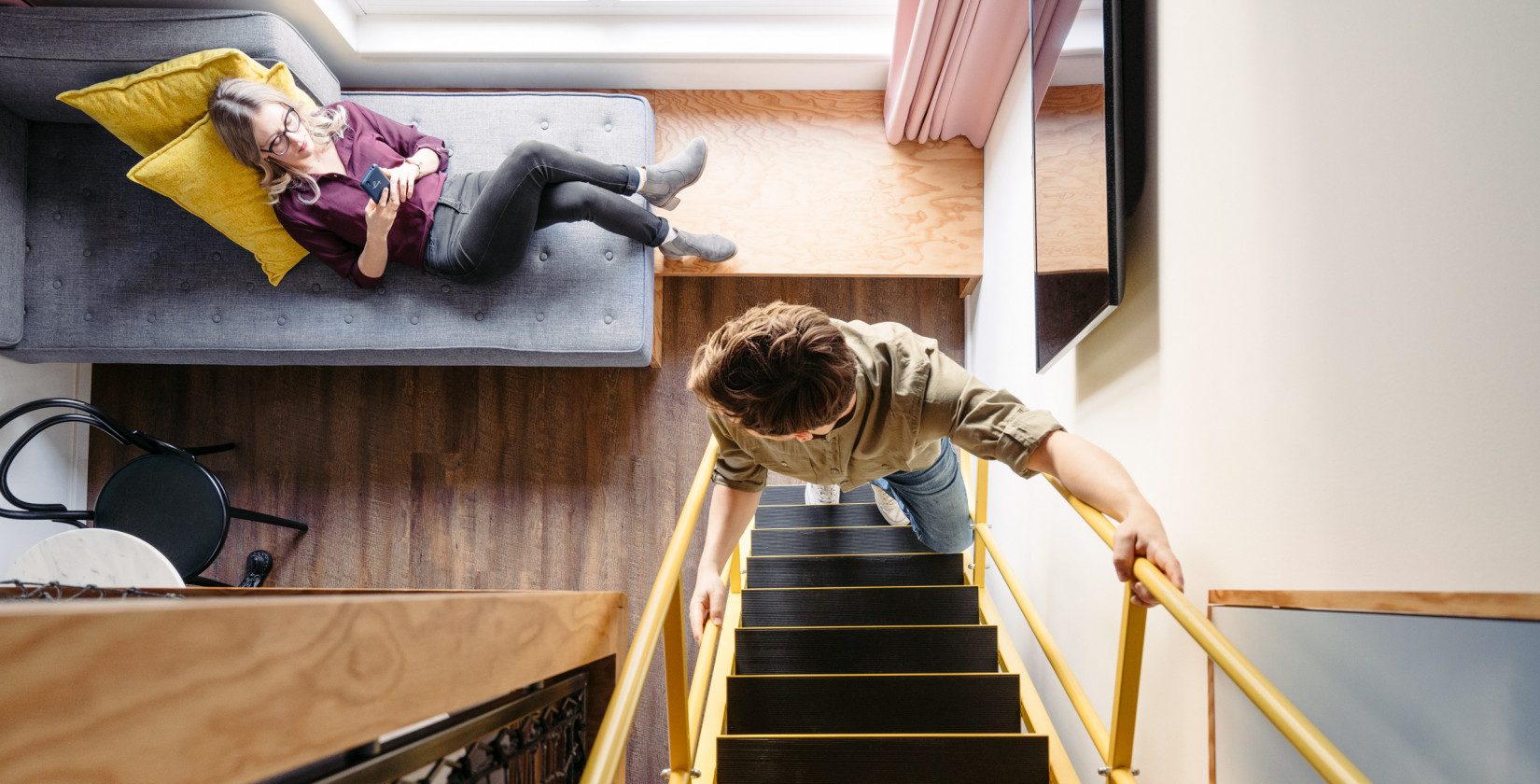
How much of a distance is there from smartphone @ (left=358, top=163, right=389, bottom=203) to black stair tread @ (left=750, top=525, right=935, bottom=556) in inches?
65.0

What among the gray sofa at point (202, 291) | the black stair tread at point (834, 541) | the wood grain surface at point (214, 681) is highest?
the gray sofa at point (202, 291)

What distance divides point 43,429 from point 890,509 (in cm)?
292

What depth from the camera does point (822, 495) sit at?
97.7 inches

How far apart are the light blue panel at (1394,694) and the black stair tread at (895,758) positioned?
45cm

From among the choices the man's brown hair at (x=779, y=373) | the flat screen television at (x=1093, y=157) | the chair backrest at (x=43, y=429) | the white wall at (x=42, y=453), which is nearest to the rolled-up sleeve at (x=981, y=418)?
the man's brown hair at (x=779, y=373)

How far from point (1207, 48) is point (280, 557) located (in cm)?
351

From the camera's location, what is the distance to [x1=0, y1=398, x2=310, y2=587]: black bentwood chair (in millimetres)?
2328

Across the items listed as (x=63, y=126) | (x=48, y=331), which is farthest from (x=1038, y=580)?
(x=63, y=126)

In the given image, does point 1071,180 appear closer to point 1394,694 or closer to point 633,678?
point 1394,694

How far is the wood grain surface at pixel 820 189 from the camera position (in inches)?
114

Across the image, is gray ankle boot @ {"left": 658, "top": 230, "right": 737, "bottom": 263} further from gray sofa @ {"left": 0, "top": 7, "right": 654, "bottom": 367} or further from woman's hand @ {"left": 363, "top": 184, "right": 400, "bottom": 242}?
woman's hand @ {"left": 363, "top": 184, "right": 400, "bottom": 242}

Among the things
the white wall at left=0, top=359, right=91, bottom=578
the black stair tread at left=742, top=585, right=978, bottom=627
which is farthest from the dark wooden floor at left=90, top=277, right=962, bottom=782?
the black stair tread at left=742, top=585, right=978, bottom=627

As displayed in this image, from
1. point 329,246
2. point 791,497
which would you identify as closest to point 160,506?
point 329,246

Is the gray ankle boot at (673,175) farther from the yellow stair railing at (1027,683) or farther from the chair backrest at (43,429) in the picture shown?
the chair backrest at (43,429)
